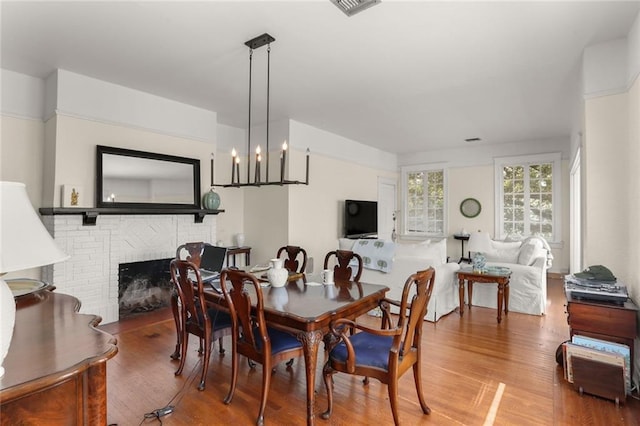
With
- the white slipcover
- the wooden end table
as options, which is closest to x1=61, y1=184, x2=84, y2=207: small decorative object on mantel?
the white slipcover

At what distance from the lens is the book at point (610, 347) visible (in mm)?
2357

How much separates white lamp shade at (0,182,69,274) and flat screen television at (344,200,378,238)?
5.60 meters

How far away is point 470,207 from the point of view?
25.5 feet

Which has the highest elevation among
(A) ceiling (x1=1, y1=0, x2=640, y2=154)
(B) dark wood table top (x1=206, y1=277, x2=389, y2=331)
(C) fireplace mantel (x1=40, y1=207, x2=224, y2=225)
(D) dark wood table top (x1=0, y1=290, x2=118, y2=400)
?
(A) ceiling (x1=1, y1=0, x2=640, y2=154)

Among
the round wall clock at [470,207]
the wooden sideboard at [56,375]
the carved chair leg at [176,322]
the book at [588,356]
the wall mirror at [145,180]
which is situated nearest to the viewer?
the wooden sideboard at [56,375]

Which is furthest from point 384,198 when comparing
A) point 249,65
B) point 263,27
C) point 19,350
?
point 19,350

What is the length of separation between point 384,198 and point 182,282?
618 cm

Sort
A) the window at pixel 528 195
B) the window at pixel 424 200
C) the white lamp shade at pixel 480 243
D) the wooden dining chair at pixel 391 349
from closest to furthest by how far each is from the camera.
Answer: the wooden dining chair at pixel 391 349, the white lamp shade at pixel 480 243, the window at pixel 528 195, the window at pixel 424 200

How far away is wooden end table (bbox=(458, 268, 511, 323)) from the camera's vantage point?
4156 mm

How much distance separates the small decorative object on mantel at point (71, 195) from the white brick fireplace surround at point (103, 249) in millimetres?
147

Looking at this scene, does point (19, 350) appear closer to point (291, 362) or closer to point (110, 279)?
point (291, 362)

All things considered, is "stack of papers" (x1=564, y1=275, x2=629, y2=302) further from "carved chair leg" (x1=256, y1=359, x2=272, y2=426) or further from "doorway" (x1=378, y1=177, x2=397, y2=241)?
"doorway" (x1=378, y1=177, x2=397, y2=241)

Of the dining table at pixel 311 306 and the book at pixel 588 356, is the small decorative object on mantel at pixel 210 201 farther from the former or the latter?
the book at pixel 588 356

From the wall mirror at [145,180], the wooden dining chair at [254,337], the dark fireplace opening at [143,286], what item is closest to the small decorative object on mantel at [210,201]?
the wall mirror at [145,180]
